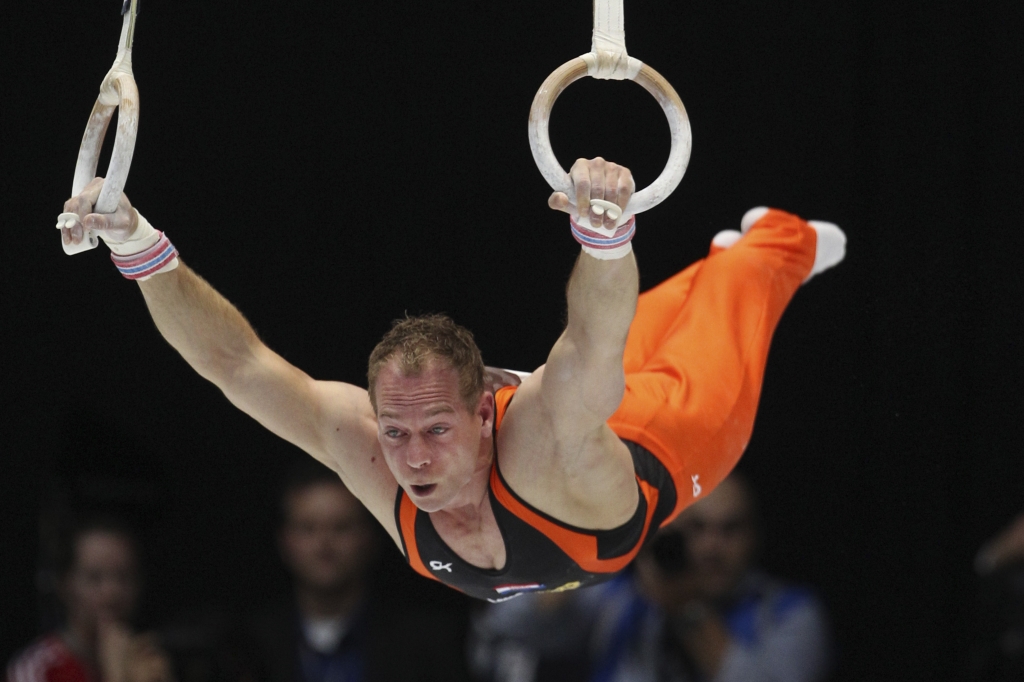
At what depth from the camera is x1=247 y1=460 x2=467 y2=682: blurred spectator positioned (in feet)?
10.9

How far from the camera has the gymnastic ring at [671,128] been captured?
77.5 inches

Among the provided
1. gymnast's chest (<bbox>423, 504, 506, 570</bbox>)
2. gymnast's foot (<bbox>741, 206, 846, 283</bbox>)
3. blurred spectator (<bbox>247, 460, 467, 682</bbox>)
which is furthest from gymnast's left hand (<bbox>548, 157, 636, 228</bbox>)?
blurred spectator (<bbox>247, 460, 467, 682</bbox>)

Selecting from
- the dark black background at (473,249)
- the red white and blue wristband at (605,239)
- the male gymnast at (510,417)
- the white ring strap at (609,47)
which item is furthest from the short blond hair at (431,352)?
the dark black background at (473,249)

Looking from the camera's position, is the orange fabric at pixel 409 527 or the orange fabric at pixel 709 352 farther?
the orange fabric at pixel 709 352

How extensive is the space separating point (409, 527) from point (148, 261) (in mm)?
763

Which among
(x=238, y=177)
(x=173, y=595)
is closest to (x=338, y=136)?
(x=238, y=177)

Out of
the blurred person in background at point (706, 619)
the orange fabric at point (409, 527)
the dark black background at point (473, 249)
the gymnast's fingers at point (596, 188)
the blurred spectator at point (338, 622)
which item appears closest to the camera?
the gymnast's fingers at point (596, 188)

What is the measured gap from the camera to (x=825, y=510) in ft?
12.2

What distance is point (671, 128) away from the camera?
205 cm

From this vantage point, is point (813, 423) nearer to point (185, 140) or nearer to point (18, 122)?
point (185, 140)

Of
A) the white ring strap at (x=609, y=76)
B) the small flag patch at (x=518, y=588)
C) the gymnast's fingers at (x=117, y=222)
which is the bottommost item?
the small flag patch at (x=518, y=588)

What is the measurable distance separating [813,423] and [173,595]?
1974 mm

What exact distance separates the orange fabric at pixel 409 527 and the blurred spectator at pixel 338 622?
28.1 inches

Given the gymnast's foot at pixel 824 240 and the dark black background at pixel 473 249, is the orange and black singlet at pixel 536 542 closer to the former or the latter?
the gymnast's foot at pixel 824 240
